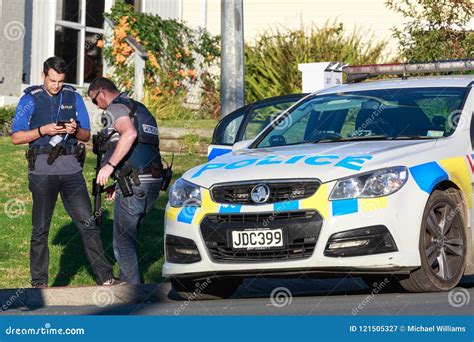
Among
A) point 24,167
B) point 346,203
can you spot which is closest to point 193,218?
point 346,203

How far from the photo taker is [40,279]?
35.7ft

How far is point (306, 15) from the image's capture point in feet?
96.3

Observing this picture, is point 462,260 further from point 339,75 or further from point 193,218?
point 339,75

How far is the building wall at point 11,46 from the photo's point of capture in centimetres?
2143

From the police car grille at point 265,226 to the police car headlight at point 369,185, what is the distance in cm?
24

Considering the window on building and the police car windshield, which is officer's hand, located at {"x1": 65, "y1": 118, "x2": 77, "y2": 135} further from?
the window on building

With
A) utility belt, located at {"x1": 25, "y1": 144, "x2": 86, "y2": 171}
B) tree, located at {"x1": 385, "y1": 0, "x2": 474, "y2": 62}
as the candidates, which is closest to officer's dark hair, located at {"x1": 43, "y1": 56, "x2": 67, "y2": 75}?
utility belt, located at {"x1": 25, "y1": 144, "x2": 86, "y2": 171}

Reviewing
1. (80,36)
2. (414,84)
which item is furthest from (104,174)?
(80,36)

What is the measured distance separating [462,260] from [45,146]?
349 centimetres

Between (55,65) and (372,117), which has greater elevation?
(55,65)

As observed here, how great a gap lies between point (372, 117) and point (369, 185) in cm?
139

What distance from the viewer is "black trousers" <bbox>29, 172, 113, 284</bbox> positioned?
1092 centimetres

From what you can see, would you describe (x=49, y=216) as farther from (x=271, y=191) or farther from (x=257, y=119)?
(x=257, y=119)

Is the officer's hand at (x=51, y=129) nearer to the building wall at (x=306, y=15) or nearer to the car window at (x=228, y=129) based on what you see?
the car window at (x=228, y=129)
